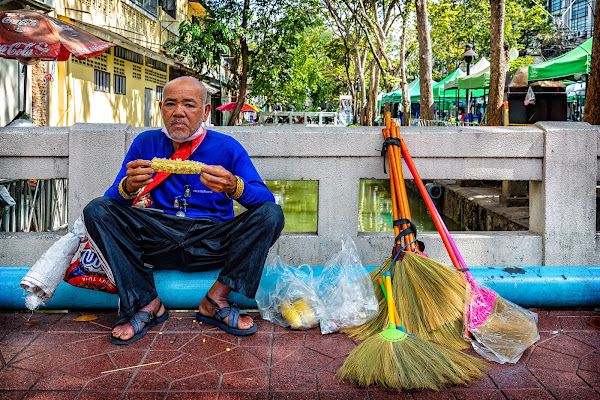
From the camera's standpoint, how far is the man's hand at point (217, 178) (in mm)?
2656

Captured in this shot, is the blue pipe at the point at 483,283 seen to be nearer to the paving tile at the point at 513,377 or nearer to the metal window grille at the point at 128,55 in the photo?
the paving tile at the point at 513,377

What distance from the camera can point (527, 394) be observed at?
7.37 feet

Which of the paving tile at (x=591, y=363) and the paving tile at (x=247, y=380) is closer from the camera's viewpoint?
the paving tile at (x=247, y=380)

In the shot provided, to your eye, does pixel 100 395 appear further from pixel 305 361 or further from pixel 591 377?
pixel 591 377

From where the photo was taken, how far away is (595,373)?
96.2 inches

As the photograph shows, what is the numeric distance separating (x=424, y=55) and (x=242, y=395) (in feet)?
31.3

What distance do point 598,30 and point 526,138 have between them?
10.7 feet

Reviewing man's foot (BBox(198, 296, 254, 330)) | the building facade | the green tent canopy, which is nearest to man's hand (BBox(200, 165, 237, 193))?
man's foot (BBox(198, 296, 254, 330))

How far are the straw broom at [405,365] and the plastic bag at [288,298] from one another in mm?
602

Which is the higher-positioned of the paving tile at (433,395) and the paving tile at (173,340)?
the paving tile at (173,340)

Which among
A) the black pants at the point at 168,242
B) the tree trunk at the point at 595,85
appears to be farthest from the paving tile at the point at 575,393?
the tree trunk at the point at 595,85

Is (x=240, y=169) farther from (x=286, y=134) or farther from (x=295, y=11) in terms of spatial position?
(x=295, y=11)

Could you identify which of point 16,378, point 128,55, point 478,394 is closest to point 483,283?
point 478,394

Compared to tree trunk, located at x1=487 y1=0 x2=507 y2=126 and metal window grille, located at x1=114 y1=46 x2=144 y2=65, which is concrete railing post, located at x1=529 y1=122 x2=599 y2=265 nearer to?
tree trunk, located at x1=487 y1=0 x2=507 y2=126
